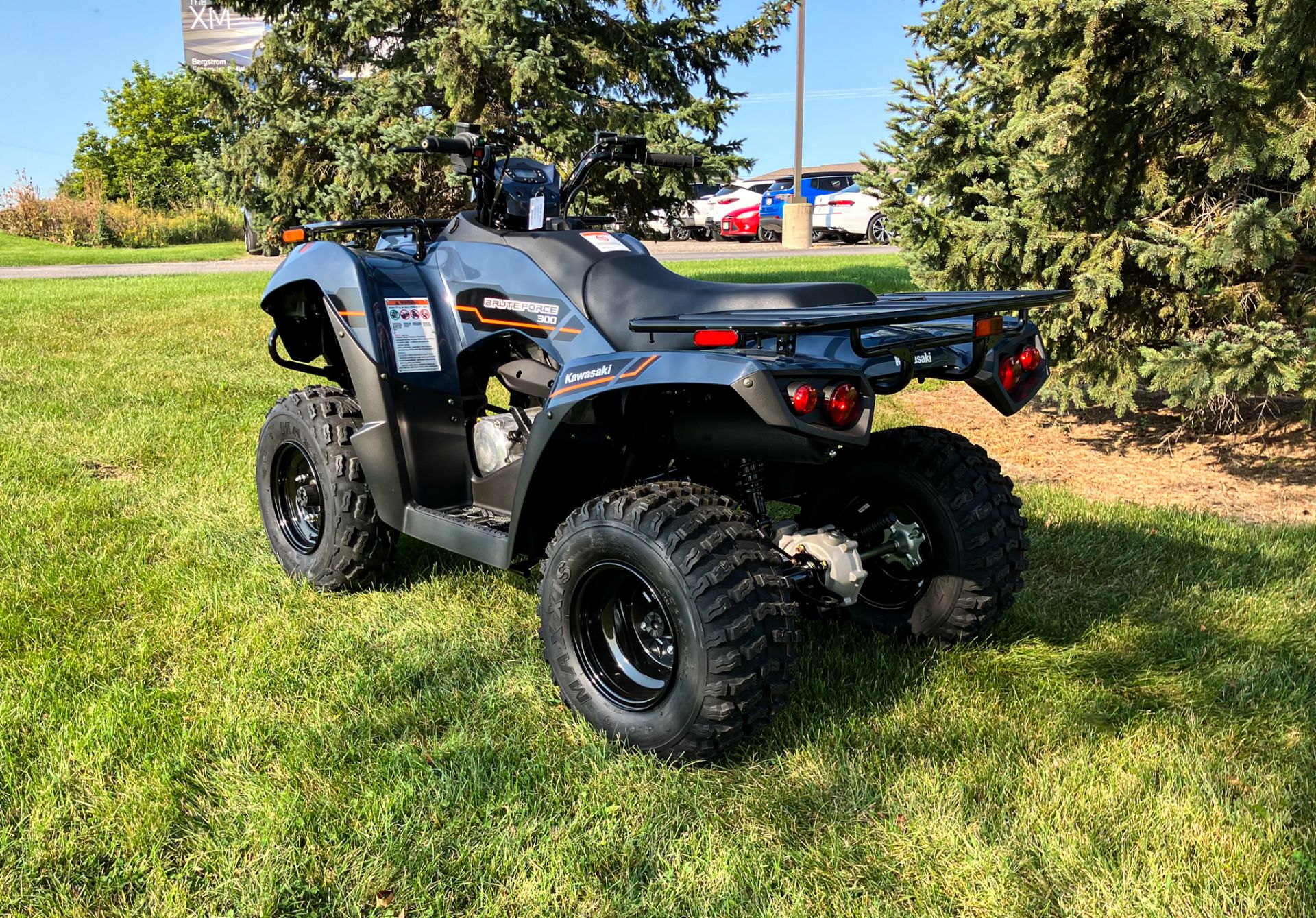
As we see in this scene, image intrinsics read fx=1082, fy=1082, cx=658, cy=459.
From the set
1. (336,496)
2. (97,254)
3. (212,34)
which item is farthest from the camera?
(212,34)

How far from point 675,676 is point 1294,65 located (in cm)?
444

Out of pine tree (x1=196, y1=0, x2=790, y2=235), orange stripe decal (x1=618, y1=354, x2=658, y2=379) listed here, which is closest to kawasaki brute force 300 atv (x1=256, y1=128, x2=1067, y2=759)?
orange stripe decal (x1=618, y1=354, x2=658, y2=379)

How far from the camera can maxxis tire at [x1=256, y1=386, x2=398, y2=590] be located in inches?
158

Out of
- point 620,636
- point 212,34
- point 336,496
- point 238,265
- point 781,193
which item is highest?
point 212,34

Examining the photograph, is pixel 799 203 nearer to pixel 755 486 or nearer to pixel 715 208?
pixel 715 208

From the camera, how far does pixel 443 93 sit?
12883mm

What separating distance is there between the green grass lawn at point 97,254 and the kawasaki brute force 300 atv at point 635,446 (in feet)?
69.5

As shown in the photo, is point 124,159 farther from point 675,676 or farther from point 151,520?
point 675,676

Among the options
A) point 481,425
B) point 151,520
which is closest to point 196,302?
point 151,520

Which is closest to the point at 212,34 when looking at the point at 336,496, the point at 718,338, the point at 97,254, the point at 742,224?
the point at 97,254

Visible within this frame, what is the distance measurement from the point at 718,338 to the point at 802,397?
0.83 ft

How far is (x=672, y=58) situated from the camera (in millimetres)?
13547

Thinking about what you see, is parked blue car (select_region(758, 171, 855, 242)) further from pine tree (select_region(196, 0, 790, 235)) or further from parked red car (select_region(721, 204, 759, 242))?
pine tree (select_region(196, 0, 790, 235))

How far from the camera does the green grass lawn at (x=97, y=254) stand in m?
23.2
